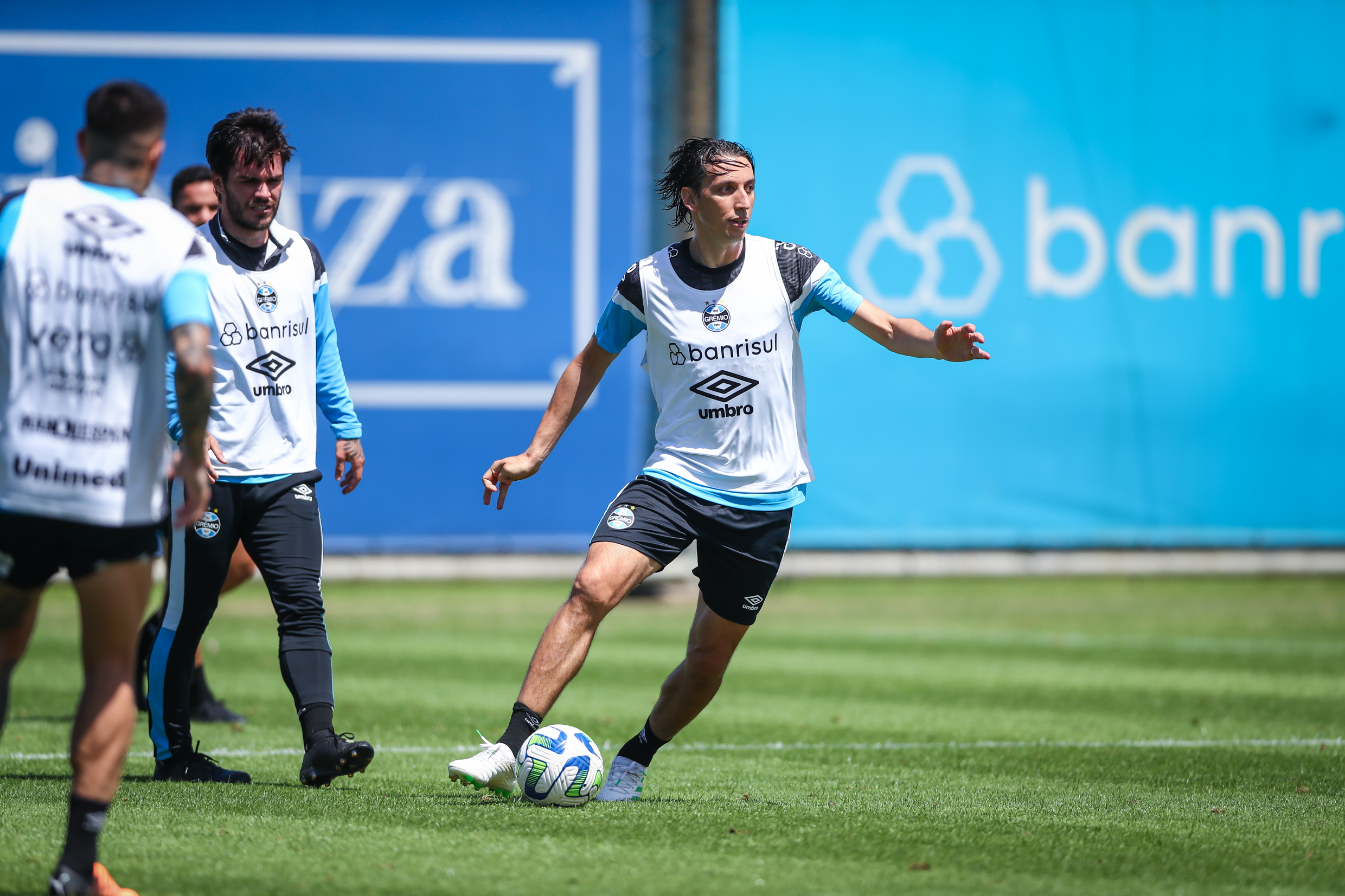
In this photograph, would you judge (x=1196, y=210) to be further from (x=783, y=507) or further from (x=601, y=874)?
(x=601, y=874)

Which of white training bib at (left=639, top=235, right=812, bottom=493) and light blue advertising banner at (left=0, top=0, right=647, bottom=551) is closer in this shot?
white training bib at (left=639, top=235, right=812, bottom=493)

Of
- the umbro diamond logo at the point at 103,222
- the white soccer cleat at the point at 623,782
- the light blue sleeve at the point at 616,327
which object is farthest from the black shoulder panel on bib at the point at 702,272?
the umbro diamond logo at the point at 103,222

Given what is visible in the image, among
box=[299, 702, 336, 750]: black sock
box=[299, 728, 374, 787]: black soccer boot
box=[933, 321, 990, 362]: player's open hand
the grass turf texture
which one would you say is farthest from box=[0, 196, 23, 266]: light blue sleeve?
box=[933, 321, 990, 362]: player's open hand

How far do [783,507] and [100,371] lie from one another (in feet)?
8.79

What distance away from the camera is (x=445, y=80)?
54.7 feet

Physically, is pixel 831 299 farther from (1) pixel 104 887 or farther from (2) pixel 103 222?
(1) pixel 104 887

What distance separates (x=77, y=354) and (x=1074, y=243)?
1473 centimetres

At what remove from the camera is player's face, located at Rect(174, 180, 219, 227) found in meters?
7.62

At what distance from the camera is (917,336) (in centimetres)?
576

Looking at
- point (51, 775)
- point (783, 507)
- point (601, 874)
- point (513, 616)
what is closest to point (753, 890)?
point (601, 874)

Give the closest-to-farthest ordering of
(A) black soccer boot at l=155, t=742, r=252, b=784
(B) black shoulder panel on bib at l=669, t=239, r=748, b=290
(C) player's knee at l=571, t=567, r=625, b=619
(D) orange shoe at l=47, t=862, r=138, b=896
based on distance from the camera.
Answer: (D) orange shoe at l=47, t=862, r=138, b=896 → (C) player's knee at l=571, t=567, r=625, b=619 → (B) black shoulder panel on bib at l=669, t=239, r=748, b=290 → (A) black soccer boot at l=155, t=742, r=252, b=784

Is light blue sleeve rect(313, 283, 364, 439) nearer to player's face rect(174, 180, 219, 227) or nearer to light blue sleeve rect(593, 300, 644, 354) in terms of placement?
light blue sleeve rect(593, 300, 644, 354)

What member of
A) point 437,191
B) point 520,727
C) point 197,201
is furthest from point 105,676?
point 437,191

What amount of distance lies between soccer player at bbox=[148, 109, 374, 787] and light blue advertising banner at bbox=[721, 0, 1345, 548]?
1126 centimetres
